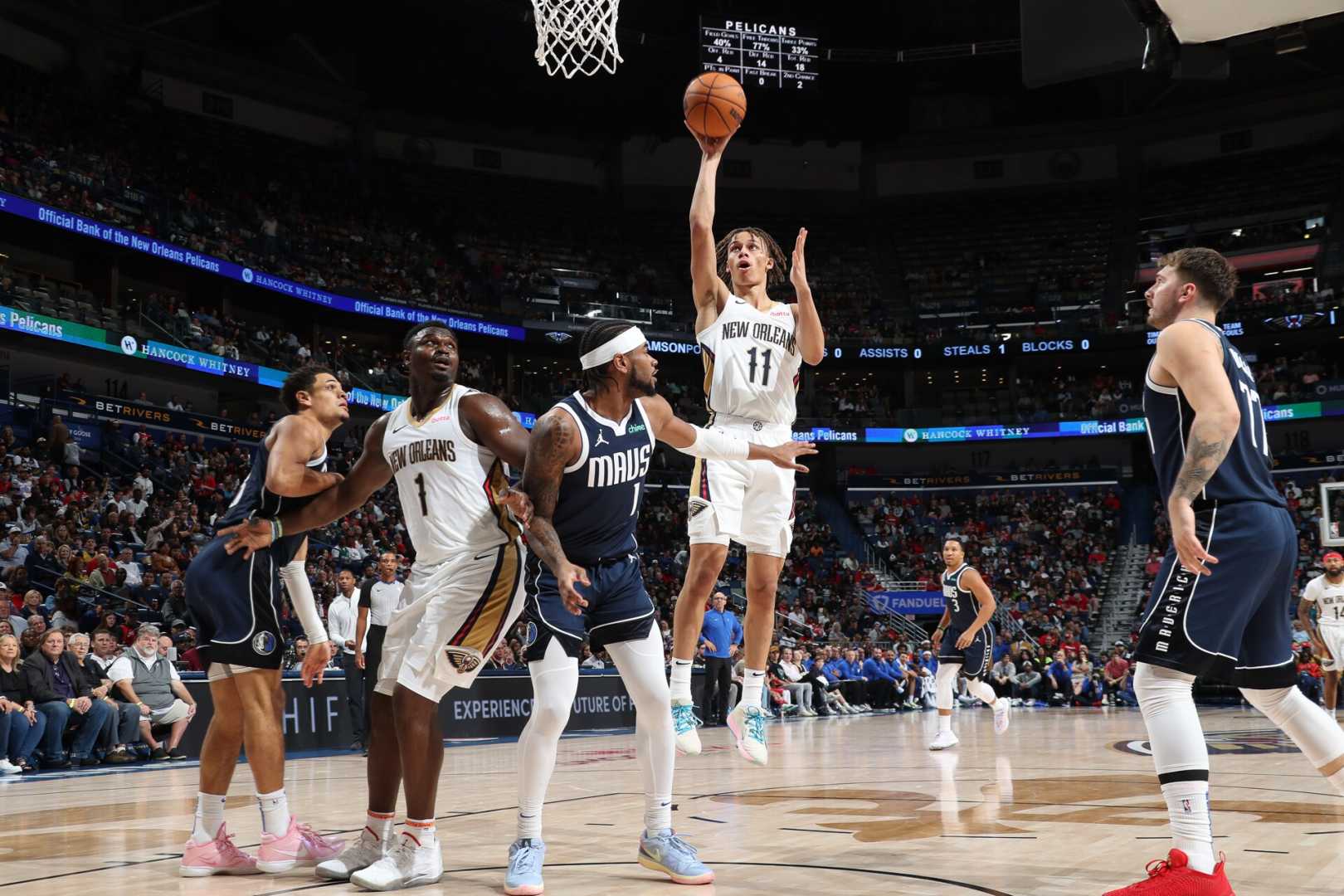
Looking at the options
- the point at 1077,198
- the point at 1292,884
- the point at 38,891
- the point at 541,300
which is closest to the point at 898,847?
the point at 1292,884

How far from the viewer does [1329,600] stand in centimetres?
1389

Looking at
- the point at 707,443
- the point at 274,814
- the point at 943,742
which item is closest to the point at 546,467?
the point at 707,443

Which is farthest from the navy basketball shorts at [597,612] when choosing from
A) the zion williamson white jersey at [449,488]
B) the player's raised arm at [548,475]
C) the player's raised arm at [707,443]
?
the player's raised arm at [707,443]

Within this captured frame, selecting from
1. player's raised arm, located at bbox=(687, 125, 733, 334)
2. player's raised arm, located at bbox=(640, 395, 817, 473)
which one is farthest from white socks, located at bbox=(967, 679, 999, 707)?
player's raised arm, located at bbox=(640, 395, 817, 473)

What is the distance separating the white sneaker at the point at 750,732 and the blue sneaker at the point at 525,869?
209 cm

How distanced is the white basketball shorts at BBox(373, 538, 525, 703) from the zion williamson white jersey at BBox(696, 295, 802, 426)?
2171mm

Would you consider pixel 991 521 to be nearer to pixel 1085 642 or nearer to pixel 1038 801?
pixel 1085 642

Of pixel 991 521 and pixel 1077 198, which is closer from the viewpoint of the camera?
pixel 991 521

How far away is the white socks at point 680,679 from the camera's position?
267 inches

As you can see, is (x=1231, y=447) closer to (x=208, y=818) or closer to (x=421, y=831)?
(x=421, y=831)

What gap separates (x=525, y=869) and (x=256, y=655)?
175 cm

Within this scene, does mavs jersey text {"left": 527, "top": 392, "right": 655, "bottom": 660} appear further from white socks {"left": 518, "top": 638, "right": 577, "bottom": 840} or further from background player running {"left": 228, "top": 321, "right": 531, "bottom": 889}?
background player running {"left": 228, "top": 321, "right": 531, "bottom": 889}

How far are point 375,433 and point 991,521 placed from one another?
3124cm

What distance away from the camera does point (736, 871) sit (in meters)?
5.00
